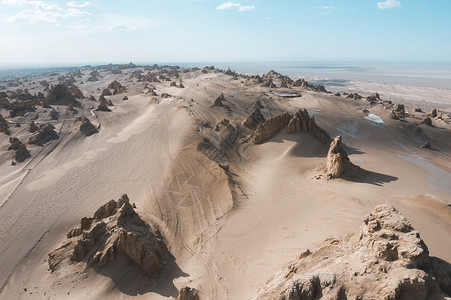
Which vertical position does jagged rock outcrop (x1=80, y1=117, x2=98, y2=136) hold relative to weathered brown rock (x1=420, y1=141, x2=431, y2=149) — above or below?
above

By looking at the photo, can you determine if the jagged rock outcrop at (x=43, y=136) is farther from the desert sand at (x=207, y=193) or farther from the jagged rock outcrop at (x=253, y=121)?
the jagged rock outcrop at (x=253, y=121)

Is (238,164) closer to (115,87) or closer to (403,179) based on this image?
(403,179)

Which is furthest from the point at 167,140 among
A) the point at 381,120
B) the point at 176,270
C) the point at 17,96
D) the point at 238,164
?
the point at 17,96

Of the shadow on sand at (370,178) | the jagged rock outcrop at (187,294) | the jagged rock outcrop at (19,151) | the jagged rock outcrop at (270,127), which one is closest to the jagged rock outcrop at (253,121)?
the jagged rock outcrop at (270,127)

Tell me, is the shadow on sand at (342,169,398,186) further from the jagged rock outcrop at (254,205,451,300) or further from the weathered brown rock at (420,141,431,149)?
the weathered brown rock at (420,141,431,149)

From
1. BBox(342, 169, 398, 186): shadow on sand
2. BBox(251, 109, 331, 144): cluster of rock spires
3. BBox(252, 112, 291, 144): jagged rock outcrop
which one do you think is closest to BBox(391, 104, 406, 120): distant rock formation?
BBox(251, 109, 331, 144): cluster of rock spires

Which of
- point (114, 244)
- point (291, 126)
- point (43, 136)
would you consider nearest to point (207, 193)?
point (114, 244)

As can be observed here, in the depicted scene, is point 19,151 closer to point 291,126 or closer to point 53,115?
point 53,115
